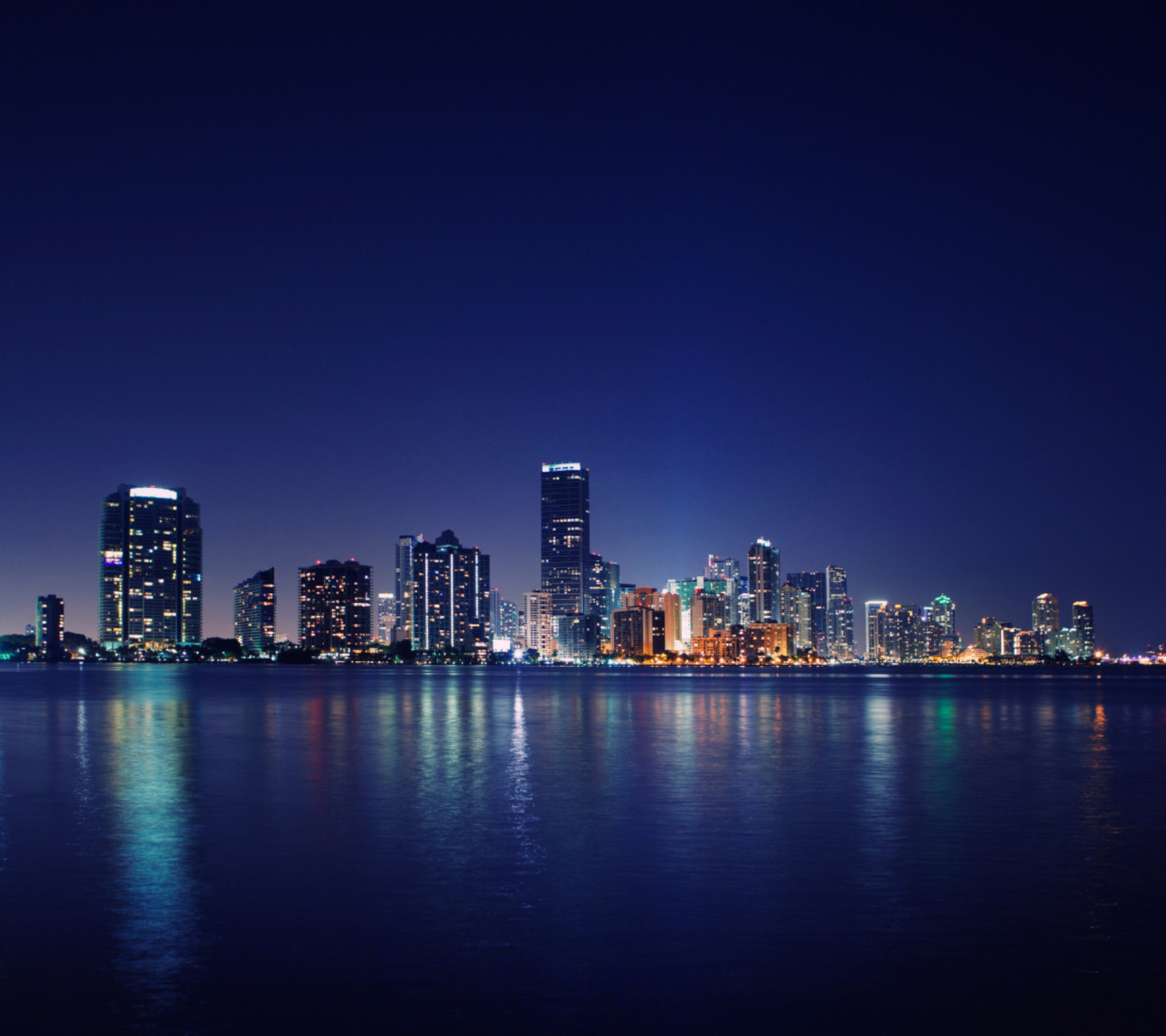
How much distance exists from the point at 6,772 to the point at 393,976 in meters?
29.1

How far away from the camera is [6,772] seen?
3656cm

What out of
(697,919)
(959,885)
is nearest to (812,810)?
(959,885)

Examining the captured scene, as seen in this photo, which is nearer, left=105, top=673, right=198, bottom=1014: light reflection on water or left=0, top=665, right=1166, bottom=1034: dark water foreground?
left=0, top=665, right=1166, bottom=1034: dark water foreground

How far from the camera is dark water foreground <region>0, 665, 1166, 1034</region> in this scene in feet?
40.9

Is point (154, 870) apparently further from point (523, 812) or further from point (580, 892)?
point (523, 812)

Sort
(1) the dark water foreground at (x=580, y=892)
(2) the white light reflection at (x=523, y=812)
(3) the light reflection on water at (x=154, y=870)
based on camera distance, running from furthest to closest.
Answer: (2) the white light reflection at (x=523, y=812)
(3) the light reflection on water at (x=154, y=870)
(1) the dark water foreground at (x=580, y=892)

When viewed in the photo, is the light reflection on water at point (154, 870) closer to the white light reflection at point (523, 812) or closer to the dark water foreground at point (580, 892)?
the dark water foreground at point (580, 892)

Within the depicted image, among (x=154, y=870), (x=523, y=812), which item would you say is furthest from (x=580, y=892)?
(x=523, y=812)

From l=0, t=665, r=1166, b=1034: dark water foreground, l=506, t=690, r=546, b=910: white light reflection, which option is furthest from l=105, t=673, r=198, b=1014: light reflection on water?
l=506, t=690, r=546, b=910: white light reflection

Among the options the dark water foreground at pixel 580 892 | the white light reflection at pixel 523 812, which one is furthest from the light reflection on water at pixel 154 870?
the white light reflection at pixel 523 812

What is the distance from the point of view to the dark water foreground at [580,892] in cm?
1246

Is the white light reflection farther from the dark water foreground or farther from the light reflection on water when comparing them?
the light reflection on water

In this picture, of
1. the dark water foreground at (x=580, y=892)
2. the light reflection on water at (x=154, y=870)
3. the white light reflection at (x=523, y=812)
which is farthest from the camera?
the white light reflection at (x=523, y=812)

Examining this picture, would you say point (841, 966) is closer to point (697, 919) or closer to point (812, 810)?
point (697, 919)
